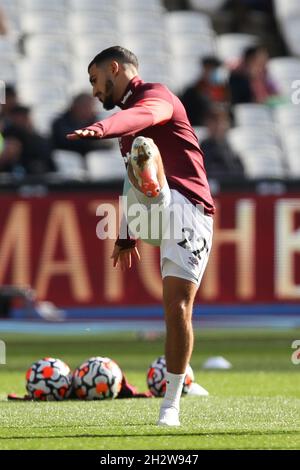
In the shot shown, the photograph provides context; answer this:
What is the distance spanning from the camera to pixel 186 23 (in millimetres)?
23188

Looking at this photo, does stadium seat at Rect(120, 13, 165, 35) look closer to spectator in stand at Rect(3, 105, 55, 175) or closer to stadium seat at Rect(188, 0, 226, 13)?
stadium seat at Rect(188, 0, 226, 13)

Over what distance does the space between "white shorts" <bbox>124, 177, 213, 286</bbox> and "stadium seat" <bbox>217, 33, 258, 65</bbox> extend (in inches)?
584

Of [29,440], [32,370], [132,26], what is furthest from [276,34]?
[29,440]

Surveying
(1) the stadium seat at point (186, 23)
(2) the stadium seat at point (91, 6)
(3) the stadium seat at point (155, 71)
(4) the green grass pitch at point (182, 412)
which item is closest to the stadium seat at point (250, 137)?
(3) the stadium seat at point (155, 71)

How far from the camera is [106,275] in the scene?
17016 millimetres

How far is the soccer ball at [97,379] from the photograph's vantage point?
10.0 m

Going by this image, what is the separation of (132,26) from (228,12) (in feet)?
7.74

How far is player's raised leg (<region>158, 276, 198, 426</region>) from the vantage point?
26.6 ft

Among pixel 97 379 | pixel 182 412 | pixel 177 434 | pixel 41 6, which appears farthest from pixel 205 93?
pixel 177 434

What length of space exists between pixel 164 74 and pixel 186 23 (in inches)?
48.0

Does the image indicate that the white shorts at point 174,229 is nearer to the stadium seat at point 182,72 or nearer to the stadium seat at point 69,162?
the stadium seat at point 69,162

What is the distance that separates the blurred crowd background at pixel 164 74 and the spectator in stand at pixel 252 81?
0.6 inches

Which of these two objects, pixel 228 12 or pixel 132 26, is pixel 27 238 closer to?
pixel 132 26

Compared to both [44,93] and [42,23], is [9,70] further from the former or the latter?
[42,23]
